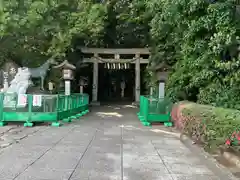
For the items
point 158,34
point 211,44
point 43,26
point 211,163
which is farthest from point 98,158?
point 43,26

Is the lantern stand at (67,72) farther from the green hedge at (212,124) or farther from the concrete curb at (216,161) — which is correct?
the concrete curb at (216,161)

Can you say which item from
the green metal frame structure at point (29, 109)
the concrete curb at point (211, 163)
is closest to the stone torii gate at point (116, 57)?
the green metal frame structure at point (29, 109)

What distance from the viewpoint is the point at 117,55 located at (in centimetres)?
1952

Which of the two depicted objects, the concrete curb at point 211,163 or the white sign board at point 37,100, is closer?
the concrete curb at point 211,163

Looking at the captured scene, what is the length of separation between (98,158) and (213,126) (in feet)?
8.11

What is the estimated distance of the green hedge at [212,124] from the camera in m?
5.18

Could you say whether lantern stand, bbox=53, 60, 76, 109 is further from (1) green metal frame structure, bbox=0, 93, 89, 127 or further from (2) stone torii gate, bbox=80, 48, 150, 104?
(2) stone torii gate, bbox=80, 48, 150, 104

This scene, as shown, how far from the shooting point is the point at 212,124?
575 cm

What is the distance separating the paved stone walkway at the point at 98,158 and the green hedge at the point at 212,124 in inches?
17.8

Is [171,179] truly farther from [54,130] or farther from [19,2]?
[19,2]

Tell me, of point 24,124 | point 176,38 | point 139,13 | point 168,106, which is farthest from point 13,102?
point 139,13

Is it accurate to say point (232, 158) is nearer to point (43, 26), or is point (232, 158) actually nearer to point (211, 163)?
point (211, 163)

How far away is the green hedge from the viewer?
518cm

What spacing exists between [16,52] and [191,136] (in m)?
10.8
